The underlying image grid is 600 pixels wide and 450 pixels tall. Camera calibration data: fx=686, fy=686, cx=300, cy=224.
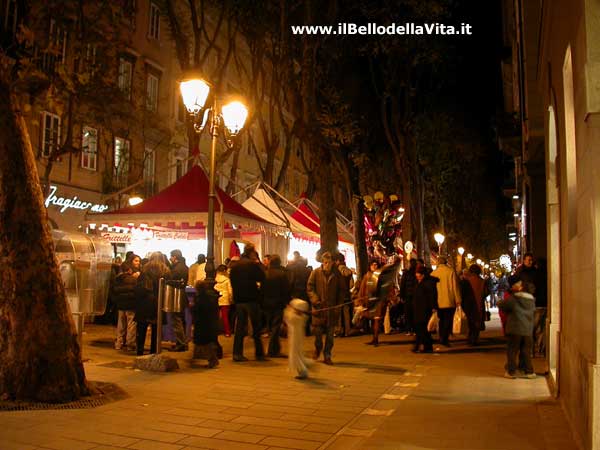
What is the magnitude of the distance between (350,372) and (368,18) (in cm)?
1530

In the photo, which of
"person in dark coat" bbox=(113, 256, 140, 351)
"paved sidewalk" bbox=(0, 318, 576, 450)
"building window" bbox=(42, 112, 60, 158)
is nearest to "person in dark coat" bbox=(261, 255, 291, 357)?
"paved sidewalk" bbox=(0, 318, 576, 450)

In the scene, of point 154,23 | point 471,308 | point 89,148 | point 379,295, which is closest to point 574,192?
point 379,295

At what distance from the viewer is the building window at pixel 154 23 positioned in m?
31.3

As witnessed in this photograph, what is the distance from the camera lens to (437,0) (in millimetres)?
21562

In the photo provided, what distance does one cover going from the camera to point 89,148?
27422 mm

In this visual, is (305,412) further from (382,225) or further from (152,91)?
(152,91)

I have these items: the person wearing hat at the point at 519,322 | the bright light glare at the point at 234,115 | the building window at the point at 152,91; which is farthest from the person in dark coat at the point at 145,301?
the building window at the point at 152,91

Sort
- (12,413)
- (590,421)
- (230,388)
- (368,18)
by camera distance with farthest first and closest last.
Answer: (368,18) → (230,388) → (12,413) → (590,421)

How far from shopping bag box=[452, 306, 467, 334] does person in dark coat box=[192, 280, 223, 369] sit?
527 cm

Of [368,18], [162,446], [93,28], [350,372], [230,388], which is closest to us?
[162,446]

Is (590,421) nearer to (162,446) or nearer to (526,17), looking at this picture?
(162,446)

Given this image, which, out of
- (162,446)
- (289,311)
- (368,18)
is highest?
(368,18)

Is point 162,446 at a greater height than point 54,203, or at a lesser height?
lesser

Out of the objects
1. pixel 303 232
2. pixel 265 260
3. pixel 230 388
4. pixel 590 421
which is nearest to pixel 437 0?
pixel 303 232
